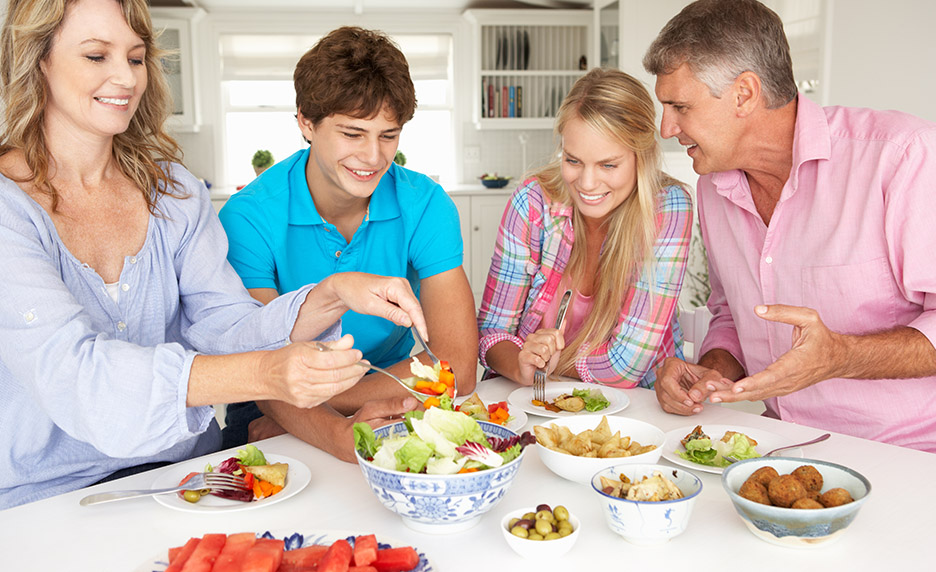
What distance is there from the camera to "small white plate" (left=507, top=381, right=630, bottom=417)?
1616 mm

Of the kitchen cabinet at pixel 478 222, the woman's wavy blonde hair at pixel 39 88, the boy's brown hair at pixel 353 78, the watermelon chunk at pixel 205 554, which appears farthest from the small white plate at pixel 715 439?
the kitchen cabinet at pixel 478 222

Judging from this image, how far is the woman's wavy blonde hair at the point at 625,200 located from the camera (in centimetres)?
204

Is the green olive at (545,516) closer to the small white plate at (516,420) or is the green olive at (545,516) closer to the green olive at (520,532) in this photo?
the green olive at (520,532)

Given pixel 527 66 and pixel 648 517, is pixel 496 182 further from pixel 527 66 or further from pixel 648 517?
pixel 648 517

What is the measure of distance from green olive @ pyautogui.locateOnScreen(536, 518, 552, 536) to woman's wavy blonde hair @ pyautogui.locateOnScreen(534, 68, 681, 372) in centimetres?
103

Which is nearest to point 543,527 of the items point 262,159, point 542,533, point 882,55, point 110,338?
point 542,533

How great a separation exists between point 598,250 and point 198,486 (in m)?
1.39

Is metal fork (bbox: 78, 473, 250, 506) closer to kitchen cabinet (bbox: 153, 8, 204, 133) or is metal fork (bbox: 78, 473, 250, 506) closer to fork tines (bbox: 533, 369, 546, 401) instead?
fork tines (bbox: 533, 369, 546, 401)

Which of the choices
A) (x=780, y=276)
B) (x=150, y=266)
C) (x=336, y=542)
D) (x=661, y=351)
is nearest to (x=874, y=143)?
(x=780, y=276)

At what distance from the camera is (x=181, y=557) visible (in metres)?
0.94

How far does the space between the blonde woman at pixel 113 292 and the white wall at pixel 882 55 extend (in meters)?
2.86

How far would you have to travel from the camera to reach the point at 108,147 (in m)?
1.55

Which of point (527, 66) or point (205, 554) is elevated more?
point (527, 66)

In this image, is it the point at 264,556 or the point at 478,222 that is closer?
the point at 264,556
